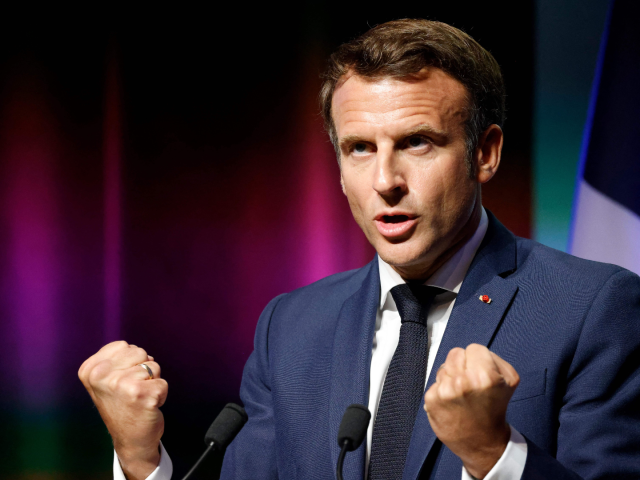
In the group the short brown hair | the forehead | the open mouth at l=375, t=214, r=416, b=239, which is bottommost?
the open mouth at l=375, t=214, r=416, b=239

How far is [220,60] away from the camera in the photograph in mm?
2631

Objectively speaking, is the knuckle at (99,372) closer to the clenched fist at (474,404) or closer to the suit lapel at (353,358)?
the suit lapel at (353,358)

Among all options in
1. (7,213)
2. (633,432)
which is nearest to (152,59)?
(7,213)

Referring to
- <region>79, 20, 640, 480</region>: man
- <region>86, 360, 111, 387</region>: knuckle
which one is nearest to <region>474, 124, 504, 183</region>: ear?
<region>79, 20, 640, 480</region>: man

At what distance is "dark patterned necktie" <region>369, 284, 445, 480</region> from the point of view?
1.43 m

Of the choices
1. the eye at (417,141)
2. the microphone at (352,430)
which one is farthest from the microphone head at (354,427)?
the eye at (417,141)

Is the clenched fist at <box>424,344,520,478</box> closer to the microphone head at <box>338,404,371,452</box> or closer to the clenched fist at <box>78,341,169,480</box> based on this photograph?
the microphone head at <box>338,404,371,452</box>

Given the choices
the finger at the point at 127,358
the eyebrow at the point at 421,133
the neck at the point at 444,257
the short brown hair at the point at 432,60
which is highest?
the short brown hair at the point at 432,60

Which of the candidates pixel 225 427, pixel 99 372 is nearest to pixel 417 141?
pixel 225 427

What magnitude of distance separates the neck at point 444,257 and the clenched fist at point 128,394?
669 mm

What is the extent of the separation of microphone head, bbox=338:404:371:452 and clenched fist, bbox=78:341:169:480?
496mm

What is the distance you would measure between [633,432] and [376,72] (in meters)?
0.99

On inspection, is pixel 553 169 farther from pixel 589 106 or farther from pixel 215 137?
pixel 215 137

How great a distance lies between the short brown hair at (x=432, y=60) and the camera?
1521 mm
